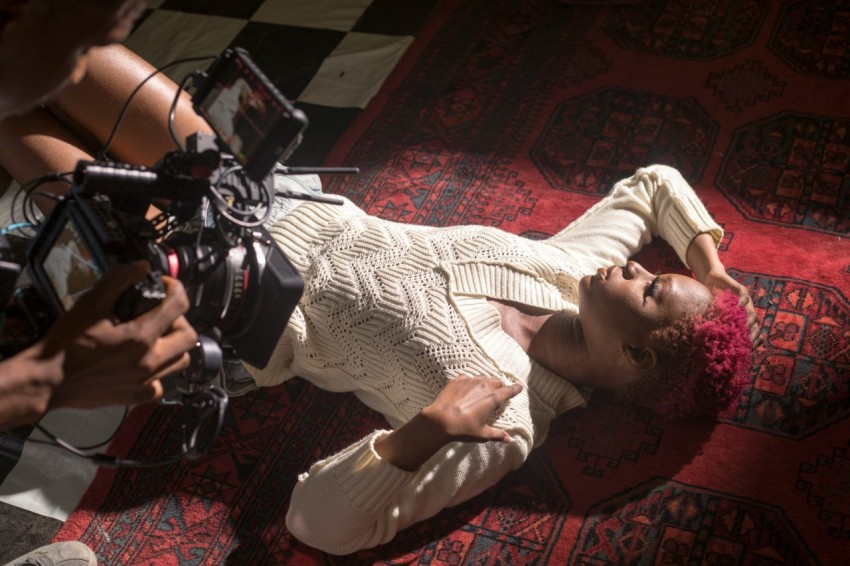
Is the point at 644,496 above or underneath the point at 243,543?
underneath

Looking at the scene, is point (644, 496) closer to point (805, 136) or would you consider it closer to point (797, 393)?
point (797, 393)

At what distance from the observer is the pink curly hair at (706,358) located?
1368 millimetres

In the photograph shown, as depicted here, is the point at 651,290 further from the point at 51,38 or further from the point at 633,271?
the point at 51,38

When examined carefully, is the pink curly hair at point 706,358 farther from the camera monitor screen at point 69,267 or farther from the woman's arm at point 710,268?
the camera monitor screen at point 69,267

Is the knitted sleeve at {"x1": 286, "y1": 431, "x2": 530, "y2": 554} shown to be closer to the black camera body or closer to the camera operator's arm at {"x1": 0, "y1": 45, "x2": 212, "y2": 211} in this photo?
the black camera body

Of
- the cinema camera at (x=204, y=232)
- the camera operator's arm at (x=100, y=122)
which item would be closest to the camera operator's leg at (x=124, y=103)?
the camera operator's arm at (x=100, y=122)

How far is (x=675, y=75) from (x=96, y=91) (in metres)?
1.37

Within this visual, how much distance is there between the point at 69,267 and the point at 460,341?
62 centimetres

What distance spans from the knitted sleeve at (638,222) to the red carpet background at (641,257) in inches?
4.4

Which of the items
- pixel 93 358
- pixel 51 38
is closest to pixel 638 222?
pixel 93 358

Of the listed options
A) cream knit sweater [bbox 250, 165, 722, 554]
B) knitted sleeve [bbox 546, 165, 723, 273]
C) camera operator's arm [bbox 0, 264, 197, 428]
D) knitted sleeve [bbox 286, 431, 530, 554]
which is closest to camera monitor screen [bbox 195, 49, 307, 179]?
camera operator's arm [bbox 0, 264, 197, 428]

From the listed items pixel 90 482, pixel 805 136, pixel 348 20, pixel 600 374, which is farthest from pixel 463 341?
pixel 348 20

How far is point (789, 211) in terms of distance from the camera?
73.9 inches

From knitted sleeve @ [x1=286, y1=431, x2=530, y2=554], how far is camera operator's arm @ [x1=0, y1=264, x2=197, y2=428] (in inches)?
18.1
